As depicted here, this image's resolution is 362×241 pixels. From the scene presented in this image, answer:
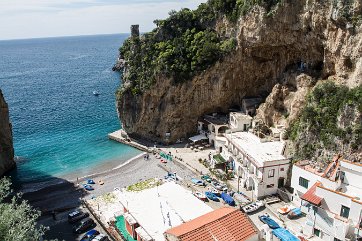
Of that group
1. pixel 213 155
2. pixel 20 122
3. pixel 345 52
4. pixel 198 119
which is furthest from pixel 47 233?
pixel 20 122

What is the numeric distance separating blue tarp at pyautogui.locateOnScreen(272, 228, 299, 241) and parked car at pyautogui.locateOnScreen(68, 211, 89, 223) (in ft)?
64.5

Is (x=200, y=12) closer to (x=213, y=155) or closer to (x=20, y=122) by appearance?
(x=213, y=155)

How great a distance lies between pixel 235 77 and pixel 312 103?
15.5m

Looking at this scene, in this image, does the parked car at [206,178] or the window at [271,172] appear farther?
the parked car at [206,178]

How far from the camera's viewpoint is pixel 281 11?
143ft

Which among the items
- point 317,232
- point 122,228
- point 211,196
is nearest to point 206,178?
point 211,196

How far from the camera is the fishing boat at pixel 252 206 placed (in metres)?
34.3

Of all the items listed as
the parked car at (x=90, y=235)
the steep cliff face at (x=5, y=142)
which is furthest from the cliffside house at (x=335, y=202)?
the steep cliff face at (x=5, y=142)

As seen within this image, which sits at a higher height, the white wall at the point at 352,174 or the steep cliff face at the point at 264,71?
the steep cliff face at the point at 264,71

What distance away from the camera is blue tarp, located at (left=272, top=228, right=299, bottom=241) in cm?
2872

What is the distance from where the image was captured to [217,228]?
85.8 ft

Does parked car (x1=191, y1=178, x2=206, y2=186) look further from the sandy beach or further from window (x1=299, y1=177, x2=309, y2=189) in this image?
window (x1=299, y1=177, x2=309, y2=189)

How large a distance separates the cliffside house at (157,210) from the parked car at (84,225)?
14.5 ft

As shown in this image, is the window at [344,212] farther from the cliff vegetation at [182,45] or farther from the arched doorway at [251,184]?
the cliff vegetation at [182,45]
